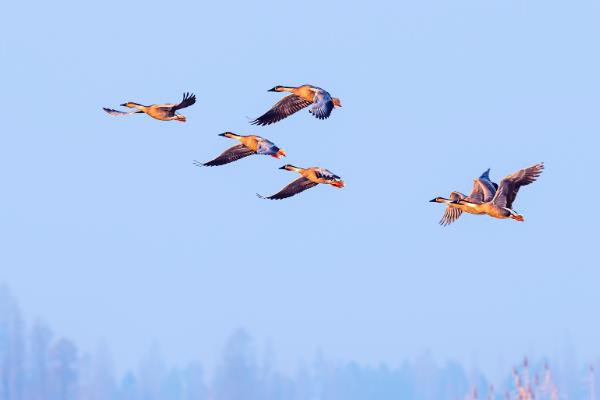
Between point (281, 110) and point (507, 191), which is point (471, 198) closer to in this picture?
point (507, 191)

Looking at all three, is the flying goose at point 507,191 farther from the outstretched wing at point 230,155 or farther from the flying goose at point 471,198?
the outstretched wing at point 230,155

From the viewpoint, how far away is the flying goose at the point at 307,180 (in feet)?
79.0

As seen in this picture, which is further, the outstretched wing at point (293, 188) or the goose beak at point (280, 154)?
the outstretched wing at point (293, 188)

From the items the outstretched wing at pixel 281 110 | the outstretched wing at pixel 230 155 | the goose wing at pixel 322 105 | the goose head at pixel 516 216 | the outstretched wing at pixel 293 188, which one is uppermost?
the outstretched wing at pixel 281 110

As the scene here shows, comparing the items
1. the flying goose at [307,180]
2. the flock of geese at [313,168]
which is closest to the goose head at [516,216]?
the flock of geese at [313,168]

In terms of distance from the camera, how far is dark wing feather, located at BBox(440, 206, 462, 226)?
2594 centimetres

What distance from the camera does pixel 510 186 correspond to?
78.6ft

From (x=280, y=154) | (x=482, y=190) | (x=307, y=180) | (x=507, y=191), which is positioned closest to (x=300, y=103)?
(x=307, y=180)

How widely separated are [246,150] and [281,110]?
0.97 meters

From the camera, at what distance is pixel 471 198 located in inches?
979

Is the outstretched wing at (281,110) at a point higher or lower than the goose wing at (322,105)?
higher

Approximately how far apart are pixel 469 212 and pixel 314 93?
3139 mm

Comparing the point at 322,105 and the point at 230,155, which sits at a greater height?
the point at 322,105

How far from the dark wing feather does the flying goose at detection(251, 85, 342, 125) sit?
2.87 meters
